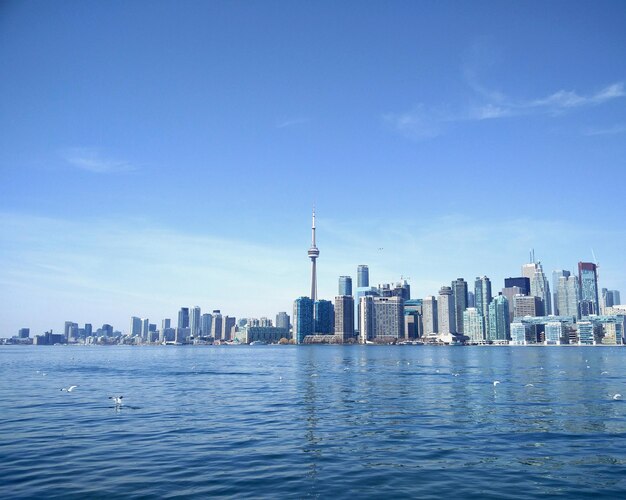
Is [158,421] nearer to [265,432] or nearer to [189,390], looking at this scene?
[265,432]

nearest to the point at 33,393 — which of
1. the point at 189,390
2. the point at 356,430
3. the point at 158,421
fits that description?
the point at 189,390

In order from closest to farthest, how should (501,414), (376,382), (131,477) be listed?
(131,477)
(501,414)
(376,382)

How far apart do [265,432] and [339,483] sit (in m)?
14.6

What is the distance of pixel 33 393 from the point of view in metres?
68.2

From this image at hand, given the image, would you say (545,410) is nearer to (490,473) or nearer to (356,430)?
(356,430)

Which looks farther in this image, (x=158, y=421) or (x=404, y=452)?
(x=158, y=421)

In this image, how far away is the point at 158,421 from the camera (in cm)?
4531

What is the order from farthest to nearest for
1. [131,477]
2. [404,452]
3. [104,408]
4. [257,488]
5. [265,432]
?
[104,408] → [265,432] → [404,452] → [131,477] → [257,488]

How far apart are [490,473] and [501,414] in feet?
68.8

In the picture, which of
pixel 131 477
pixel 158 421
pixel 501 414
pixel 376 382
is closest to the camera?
pixel 131 477

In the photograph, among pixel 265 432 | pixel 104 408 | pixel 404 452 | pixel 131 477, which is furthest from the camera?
pixel 104 408

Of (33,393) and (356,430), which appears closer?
(356,430)

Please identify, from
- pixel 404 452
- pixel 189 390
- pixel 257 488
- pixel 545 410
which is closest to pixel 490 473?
pixel 404 452

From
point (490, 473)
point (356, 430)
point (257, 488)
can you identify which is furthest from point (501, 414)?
point (257, 488)
